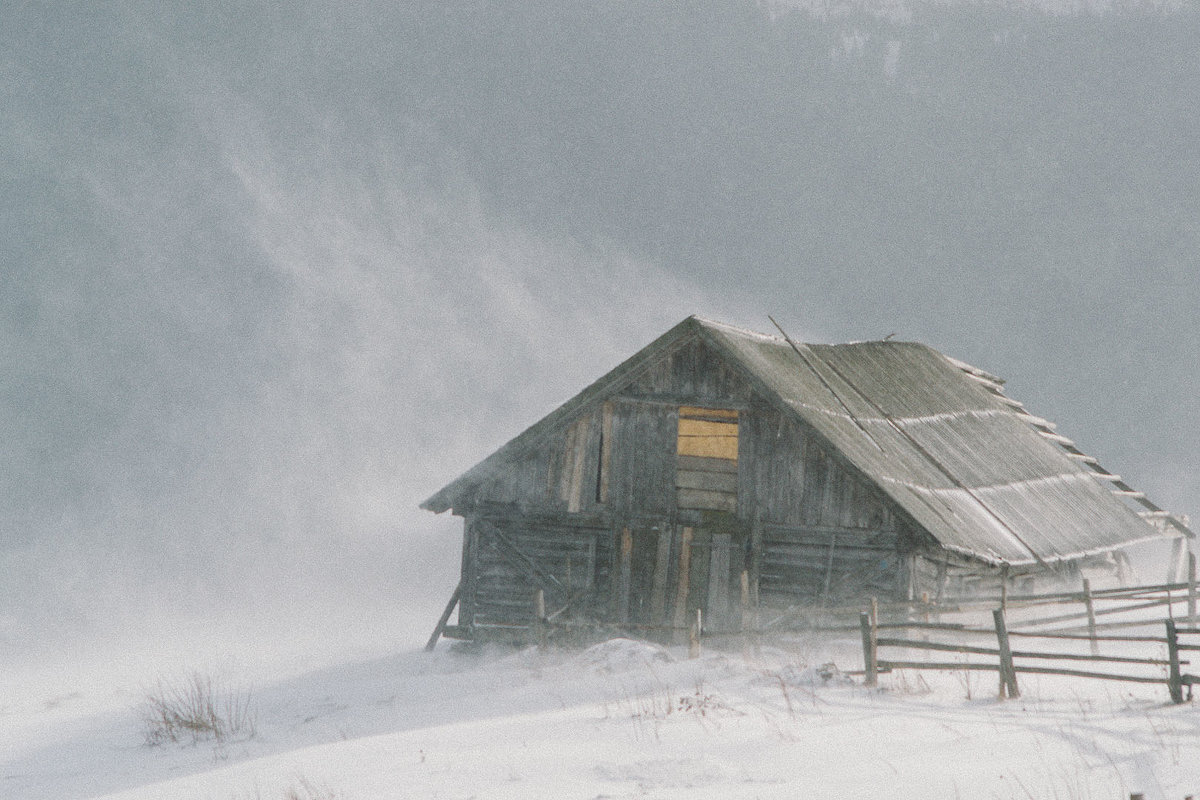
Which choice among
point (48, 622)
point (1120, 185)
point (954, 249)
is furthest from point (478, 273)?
point (48, 622)

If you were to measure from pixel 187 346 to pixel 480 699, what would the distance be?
442 feet

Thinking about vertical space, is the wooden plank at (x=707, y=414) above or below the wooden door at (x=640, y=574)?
above

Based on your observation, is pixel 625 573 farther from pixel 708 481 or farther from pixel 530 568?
pixel 708 481

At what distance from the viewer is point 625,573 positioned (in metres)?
22.3

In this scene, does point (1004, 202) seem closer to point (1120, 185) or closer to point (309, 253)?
point (1120, 185)

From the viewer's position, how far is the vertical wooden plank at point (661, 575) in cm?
2216

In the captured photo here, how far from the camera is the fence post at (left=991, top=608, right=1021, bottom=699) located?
15305 mm

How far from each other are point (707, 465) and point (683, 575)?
209cm

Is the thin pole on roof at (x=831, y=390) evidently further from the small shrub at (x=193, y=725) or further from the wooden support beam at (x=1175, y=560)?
the small shrub at (x=193, y=725)

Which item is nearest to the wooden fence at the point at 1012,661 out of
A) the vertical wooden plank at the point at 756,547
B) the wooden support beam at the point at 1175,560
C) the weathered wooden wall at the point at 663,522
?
the weathered wooden wall at the point at 663,522

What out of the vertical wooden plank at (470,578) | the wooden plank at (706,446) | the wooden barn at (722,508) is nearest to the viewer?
the wooden barn at (722,508)

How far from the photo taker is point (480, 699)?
17734 millimetres

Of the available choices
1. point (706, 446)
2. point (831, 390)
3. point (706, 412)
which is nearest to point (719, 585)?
point (706, 412)

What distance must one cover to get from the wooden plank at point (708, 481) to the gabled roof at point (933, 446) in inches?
76.1
